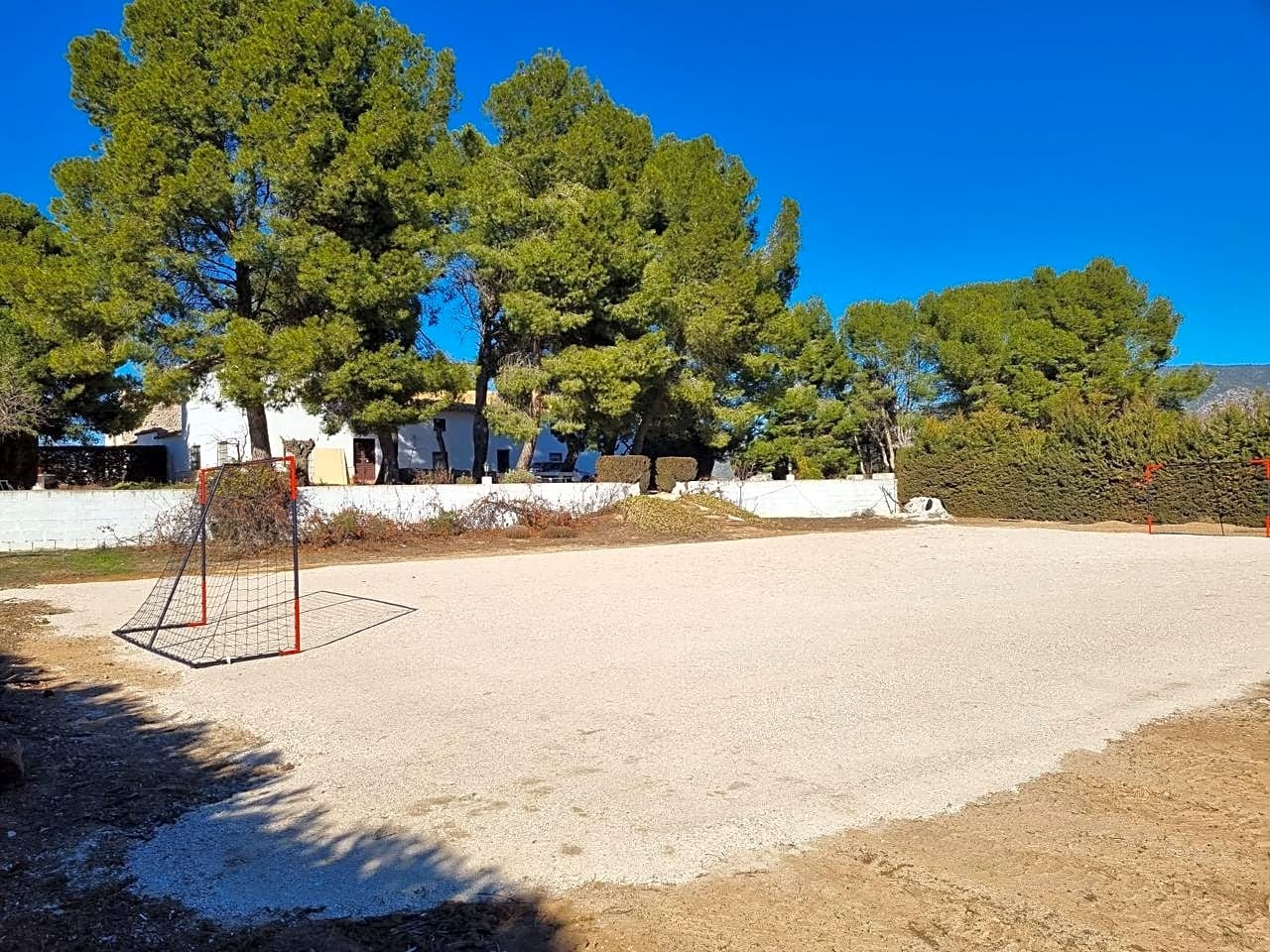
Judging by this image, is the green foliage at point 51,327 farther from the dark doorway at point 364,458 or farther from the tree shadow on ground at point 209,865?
the tree shadow on ground at point 209,865

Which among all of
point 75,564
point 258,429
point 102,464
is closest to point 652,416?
point 258,429

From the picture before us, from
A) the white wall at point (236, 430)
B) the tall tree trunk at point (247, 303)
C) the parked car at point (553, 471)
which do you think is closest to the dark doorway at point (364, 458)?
the white wall at point (236, 430)

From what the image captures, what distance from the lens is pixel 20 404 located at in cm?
2097

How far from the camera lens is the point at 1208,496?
943 inches

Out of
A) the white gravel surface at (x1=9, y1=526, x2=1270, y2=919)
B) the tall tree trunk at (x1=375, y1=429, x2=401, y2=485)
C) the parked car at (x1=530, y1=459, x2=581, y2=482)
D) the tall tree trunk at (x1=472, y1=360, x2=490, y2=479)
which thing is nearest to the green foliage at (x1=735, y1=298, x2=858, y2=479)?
the parked car at (x1=530, y1=459, x2=581, y2=482)

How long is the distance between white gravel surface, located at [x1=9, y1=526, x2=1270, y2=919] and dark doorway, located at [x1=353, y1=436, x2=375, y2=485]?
826 inches

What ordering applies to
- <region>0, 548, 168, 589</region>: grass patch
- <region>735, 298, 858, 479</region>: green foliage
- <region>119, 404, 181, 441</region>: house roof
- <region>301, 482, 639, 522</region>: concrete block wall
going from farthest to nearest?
<region>119, 404, 181, 441</region>: house roof < <region>735, 298, 858, 479</region>: green foliage < <region>301, 482, 639, 522</region>: concrete block wall < <region>0, 548, 168, 589</region>: grass patch

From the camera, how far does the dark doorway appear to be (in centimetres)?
3353

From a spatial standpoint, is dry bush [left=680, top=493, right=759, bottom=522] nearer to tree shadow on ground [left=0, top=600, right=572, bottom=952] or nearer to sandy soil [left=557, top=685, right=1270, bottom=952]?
tree shadow on ground [left=0, top=600, right=572, bottom=952]

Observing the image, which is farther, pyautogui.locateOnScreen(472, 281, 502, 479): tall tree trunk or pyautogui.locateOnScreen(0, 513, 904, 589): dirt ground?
pyautogui.locateOnScreen(472, 281, 502, 479): tall tree trunk

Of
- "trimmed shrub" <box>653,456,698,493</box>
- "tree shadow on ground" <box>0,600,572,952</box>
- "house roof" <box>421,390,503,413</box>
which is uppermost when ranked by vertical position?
"house roof" <box>421,390,503,413</box>

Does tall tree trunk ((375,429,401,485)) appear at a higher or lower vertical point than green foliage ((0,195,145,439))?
lower

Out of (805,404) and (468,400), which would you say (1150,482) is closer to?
(805,404)

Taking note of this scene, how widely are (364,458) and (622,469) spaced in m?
13.1
